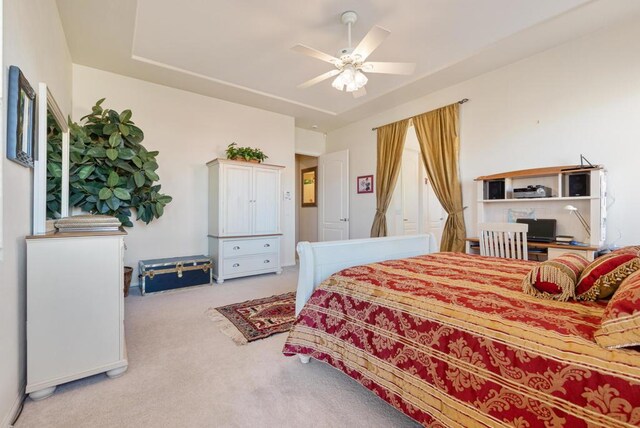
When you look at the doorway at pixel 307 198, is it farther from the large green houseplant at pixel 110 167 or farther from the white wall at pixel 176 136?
the large green houseplant at pixel 110 167

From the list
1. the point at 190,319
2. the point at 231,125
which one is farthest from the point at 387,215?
the point at 190,319

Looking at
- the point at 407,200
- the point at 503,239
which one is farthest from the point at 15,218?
the point at 407,200

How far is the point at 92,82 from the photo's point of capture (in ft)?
11.7

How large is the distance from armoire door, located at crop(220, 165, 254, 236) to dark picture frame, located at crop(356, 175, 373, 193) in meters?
2.11

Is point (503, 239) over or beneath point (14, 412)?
over

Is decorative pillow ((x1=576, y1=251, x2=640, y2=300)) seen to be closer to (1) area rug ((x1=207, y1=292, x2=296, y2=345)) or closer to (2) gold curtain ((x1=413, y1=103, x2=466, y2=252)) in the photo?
(1) area rug ((x1=207, y1=292, x2=296, y2=345))

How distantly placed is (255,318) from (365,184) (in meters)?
3.35

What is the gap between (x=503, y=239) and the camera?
2854 mm

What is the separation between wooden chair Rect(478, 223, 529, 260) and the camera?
8.85 ft

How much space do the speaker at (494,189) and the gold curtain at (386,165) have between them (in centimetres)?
150

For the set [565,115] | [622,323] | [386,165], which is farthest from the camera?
[386,165]

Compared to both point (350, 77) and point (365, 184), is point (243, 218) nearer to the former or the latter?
point (365, 184)

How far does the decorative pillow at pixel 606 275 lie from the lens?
118cm

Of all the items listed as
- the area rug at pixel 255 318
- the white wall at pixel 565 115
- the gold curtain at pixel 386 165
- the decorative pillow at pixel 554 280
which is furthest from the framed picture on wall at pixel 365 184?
the decorative pillow at pixel 554 280
